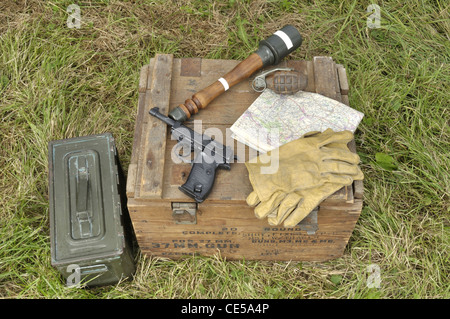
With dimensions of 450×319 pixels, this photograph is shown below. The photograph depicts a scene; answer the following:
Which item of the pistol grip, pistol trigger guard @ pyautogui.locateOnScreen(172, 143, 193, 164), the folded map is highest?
the folded map

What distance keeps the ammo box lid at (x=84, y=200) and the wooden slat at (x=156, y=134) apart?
0.27 m

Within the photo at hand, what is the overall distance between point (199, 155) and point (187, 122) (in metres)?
0.34

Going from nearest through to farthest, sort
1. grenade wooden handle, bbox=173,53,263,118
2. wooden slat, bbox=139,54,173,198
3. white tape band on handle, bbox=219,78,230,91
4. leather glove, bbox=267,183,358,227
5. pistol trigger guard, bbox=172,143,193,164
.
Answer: leather glove, bbox=267,183,358,227
wooden slat, bbox=139,54,173,198
pistol trigger guard, bbox=172,143,193,164
grenade wooden handle, bbox=173,53,263,118
white tape band on handle, bbox=219,78,230,91

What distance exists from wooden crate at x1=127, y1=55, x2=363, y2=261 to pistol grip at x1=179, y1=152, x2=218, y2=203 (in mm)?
65

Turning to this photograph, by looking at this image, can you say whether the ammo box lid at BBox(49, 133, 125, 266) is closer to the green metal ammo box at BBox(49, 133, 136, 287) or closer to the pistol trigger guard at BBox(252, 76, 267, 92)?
the green metal ammo box at BBox(49, 133, 136, 287)

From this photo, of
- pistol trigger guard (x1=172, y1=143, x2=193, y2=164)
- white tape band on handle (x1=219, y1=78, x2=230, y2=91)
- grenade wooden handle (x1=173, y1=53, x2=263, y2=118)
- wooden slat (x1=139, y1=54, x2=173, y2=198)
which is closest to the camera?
wooden slat (x1=139, y1=54, x2=173, y2=198)

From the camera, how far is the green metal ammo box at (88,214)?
8.11ft

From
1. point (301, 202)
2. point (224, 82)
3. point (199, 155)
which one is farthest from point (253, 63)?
point (301, 202)

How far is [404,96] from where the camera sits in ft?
11.8

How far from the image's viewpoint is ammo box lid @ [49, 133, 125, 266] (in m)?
2.47

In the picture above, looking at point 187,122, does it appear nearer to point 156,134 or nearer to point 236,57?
point 156,134

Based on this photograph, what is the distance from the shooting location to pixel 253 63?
2859 mm

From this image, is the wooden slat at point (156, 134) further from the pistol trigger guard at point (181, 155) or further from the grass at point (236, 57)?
the grass at point (236, 57)

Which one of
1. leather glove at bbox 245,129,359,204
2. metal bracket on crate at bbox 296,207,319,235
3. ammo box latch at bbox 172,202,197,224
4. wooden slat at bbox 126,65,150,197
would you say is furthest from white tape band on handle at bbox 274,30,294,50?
ammo box latch at bbox 172,202,197,224
